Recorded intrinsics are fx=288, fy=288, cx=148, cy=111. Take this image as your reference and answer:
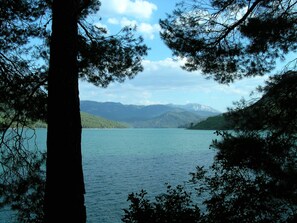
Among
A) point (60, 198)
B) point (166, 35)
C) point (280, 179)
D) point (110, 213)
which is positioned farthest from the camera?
point (110, 213)

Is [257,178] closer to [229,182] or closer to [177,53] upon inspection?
[229,182]

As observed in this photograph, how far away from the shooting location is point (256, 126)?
15.9 ft

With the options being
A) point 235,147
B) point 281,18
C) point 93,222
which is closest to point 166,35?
point 281,18

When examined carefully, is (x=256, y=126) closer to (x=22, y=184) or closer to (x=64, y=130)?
(x=64, y=130)

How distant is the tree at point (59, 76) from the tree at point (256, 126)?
1485mm

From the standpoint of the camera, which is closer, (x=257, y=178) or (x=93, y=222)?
(x=257, y=178)

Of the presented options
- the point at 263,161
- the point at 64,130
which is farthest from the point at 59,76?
the point at 263,161

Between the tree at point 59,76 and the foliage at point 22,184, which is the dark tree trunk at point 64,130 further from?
the foliage at point 22,184

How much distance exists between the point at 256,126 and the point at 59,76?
328cm

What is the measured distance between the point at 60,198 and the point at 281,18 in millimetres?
4390

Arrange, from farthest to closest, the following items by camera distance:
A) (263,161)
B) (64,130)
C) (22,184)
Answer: (22,184), (263,161), (64,130)

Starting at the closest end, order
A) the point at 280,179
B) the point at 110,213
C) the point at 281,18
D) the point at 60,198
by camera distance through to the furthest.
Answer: the point at 60,198, the point at 280,179, the point at 281,18, the point at 110,213

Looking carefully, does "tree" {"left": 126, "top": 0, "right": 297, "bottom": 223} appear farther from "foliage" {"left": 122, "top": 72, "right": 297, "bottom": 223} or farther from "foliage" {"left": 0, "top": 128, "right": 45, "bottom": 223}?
"foliage" {"left": 0, "top": 128, "right": 45, "bottom": 223}

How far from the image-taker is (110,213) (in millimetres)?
16391
